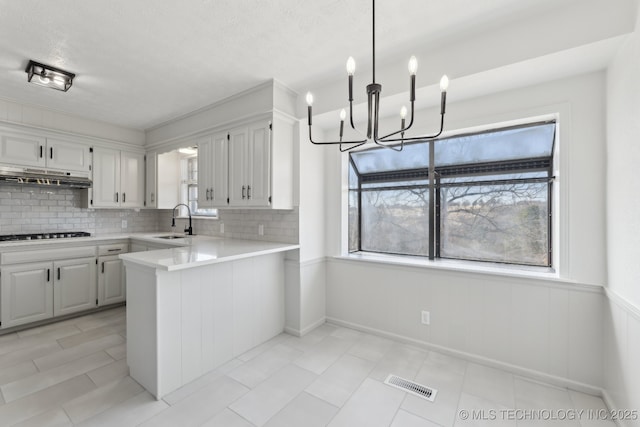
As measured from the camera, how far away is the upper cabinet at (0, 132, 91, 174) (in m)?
3.25

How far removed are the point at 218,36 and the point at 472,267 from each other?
9.38ft

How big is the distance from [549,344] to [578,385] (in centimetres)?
30

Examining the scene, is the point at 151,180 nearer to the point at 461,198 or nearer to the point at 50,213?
Result: the point at 50,213

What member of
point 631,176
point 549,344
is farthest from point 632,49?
point 549,344

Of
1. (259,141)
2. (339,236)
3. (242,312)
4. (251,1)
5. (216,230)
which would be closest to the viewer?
(251,1)

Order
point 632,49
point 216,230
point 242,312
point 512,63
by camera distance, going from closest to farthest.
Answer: point 632,49
point 512,63
point 242,312
point 216,230

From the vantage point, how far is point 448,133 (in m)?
2.77

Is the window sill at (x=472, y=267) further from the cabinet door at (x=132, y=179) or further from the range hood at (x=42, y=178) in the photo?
the range hood at (x=42, y=178)

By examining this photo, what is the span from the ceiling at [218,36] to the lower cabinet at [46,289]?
1943mm

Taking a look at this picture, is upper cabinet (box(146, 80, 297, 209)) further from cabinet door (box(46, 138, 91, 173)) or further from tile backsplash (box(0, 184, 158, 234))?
tile backsplash (box(0, 184, 158, 234))

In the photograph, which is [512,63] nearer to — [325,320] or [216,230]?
[325,320]

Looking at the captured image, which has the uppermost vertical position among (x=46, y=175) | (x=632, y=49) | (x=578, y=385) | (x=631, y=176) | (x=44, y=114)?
(x=44, y=114)

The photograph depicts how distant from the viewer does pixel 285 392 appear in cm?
211

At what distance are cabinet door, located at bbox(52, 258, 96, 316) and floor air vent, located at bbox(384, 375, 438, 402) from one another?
371 cm
